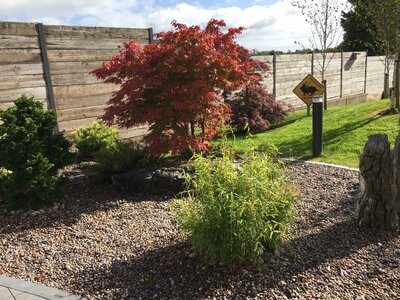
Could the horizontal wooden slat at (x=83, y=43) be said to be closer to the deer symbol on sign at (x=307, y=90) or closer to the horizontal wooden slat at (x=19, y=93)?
the horizontal wooden slat at (x=19, y=93)

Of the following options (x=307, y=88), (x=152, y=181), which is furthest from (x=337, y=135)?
(x=152, y=181)

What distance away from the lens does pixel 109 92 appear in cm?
746

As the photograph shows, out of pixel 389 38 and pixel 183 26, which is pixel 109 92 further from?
pixel 389 38

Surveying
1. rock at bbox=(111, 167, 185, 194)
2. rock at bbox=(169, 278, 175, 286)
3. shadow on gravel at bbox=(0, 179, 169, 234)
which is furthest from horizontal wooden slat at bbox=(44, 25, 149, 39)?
rock at bbox=(169, 278, 175, 286)

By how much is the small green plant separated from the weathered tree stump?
13.6ft

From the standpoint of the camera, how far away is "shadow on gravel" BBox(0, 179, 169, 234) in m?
4.09

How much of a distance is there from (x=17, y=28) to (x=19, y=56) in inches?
17.9

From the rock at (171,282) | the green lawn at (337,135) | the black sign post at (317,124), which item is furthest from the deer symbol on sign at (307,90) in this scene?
the rock at (171,282)

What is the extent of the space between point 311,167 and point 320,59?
894cm

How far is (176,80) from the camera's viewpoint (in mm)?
4938

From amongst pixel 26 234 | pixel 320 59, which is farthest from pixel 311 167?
pixel 320 59

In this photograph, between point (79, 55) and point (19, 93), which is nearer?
point (19, 93)

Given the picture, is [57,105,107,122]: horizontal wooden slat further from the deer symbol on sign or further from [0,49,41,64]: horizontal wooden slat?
the deer symbol on sign

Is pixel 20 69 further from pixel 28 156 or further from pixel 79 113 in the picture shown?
pixel 28 156
